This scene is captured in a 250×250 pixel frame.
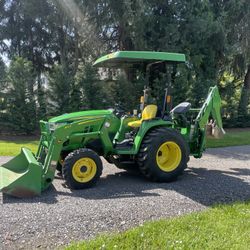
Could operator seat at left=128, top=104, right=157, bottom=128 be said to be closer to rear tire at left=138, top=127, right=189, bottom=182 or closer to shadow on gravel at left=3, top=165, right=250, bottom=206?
rear tire at left=138, top=127, right=189, bottom=182

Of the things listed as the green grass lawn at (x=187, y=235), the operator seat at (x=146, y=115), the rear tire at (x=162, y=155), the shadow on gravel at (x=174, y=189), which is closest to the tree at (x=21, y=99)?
the shadow on gravel at (x=174, y=189)

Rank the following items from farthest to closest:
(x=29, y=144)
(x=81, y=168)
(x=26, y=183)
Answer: (x=29, y=144), (x=81, y=168), (x=26, y=183)

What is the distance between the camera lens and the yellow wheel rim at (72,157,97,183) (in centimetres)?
545

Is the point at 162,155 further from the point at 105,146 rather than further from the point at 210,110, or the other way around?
the point at 210,110

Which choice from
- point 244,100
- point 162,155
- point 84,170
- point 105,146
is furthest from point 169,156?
point 244,100

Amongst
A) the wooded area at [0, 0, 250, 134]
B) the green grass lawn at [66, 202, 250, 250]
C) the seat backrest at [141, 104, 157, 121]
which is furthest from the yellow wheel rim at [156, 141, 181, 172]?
the wooded area at [0, 0, 250, 134]

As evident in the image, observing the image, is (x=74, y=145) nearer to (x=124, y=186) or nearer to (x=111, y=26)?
(x=124, y=186)

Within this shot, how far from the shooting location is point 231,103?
703 inches

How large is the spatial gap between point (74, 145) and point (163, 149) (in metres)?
1.71

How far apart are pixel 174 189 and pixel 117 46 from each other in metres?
11.5

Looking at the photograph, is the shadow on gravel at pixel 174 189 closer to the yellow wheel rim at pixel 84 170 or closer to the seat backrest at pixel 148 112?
the yellow wheel rim at pixel 84 170

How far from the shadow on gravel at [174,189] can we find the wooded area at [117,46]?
6297 mm

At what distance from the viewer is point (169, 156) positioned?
20.8 ft

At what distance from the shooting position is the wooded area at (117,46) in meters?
13.6
